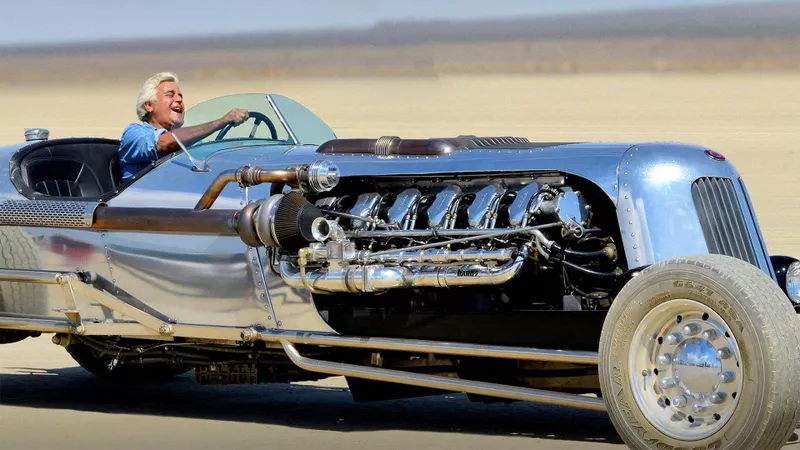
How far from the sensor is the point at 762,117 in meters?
29.8

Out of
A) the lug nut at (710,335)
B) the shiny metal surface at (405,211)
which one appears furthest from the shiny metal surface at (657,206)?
the shiny metal surface at (405,211)

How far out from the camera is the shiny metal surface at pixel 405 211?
7051 mm

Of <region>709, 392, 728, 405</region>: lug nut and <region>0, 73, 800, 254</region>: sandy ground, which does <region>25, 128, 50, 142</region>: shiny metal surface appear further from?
<region>0, 73, 800, 254</region>: sandy ground

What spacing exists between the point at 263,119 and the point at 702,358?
3.50 meters

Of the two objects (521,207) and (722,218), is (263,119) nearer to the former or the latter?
(521,207)

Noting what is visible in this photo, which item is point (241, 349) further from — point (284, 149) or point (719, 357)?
point (719, 357)

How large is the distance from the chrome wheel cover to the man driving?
318cm

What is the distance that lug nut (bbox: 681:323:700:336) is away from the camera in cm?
596

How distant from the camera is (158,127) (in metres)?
8.86

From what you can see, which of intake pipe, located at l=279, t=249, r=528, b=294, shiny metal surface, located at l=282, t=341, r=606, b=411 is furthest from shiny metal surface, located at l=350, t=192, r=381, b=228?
shiny metal surface, located at l=282, t=341, r=606, b=411

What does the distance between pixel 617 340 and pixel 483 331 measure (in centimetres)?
96

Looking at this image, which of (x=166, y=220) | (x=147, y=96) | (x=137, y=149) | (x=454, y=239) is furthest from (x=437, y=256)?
(x=147, y=96)

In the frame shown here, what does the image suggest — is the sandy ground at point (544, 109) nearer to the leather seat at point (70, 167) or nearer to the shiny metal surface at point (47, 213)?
the leather seat at point (70, 167)

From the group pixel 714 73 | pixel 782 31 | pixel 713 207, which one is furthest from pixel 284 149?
pixel 782 31
